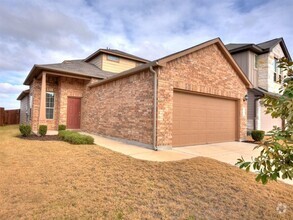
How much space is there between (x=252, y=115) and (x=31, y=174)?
577 inches

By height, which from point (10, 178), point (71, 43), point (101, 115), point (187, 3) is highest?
point (71, 43)

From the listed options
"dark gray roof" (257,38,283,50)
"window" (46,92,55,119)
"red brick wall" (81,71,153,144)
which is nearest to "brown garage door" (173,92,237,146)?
"red brick wall" (81,71,153,144)

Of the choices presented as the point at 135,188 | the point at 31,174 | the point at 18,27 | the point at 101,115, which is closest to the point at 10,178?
the point at 31,174

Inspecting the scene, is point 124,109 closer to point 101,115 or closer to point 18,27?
point 101,115

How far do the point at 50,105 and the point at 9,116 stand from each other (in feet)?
38.4

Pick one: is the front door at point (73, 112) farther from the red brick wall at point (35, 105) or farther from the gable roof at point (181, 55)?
the gable roof at point (181, 55)

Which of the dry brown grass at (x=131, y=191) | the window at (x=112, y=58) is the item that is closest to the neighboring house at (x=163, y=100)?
the dry brown grass at (x=131, y=191)

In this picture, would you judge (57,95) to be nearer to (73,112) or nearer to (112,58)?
(73,112)

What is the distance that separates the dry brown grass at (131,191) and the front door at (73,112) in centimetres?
768

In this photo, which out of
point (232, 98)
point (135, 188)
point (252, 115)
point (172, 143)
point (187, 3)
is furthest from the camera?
point (252, 115)

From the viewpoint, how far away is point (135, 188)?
12.7 feet

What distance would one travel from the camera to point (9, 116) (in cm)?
2103

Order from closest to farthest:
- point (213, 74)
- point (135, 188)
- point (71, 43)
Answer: point (135, 188)
point (213, 74)
point (71, 43)

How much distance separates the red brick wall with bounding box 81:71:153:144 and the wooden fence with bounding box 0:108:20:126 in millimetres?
12359
